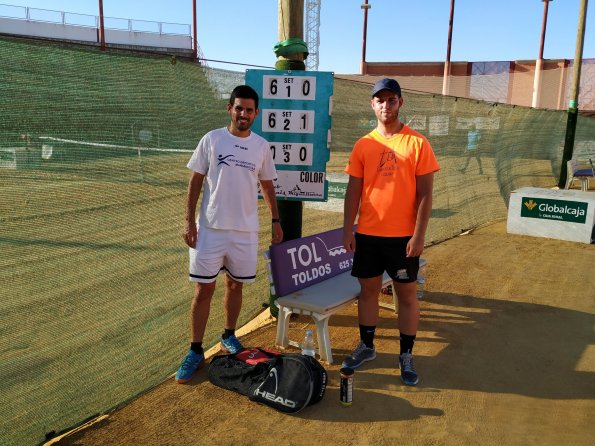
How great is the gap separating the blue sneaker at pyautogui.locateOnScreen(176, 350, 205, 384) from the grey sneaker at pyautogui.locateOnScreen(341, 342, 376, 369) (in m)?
1.05

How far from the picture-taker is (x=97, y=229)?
372cm

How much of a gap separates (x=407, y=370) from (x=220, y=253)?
154 centimetres

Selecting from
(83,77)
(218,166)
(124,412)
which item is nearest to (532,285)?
(218,166)

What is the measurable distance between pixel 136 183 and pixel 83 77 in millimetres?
904

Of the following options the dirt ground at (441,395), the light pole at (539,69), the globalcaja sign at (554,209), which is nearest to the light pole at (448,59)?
the light pole at (539,69)

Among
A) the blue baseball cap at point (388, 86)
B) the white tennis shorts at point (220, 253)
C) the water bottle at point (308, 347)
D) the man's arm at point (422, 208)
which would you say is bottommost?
the water bottle at point (308, 347)

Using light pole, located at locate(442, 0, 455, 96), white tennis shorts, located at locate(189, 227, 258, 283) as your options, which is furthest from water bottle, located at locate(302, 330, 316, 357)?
light pole, located at locate(442, 0, 455, 96)

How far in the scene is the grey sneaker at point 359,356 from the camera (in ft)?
12.1

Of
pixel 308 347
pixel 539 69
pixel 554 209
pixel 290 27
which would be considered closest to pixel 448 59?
pixel 539 69

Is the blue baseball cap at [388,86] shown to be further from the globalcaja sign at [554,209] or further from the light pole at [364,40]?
the light pole at [364,40]

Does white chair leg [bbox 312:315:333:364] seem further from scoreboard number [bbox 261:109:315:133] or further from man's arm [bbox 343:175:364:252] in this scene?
scoreboard number [bbox 261:109:315:133]

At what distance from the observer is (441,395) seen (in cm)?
335

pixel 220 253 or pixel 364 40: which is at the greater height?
pixel 364 40

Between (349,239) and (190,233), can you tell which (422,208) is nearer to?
(349,239)
